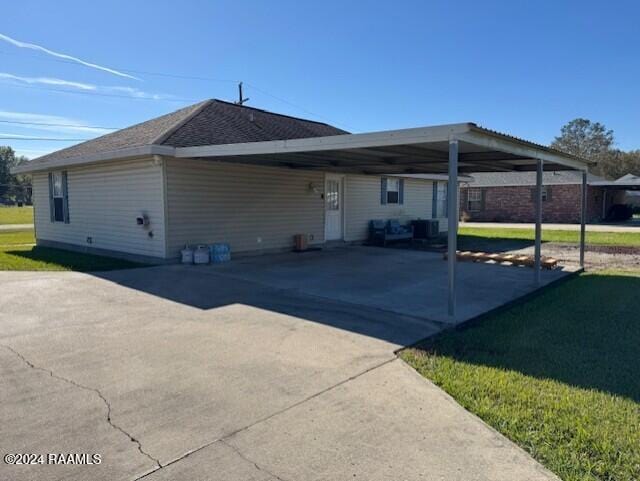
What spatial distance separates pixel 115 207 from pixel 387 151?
7101mm

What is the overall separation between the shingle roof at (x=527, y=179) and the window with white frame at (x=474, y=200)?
570 mm

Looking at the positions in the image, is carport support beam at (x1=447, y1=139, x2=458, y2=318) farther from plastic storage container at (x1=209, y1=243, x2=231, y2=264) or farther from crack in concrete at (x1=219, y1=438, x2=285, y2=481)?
plastic storage container at (x1=209, y1=243, x2=231, y2=264)

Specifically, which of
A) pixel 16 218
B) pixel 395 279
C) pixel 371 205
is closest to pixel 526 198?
pixel 371 205

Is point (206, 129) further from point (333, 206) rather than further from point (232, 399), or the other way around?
point (232, 399)

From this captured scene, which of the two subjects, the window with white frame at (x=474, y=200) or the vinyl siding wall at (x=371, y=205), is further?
the window with white frame at (x=474, y=200)

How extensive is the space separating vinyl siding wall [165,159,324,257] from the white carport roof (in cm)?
54

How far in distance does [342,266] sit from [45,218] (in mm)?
10473

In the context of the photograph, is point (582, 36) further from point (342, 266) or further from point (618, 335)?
point (618, 335)

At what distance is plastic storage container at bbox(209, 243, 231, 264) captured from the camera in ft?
34.5

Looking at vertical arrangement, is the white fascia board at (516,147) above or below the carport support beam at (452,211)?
above

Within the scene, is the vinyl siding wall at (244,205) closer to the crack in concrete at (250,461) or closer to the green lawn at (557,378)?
the green lawn at (557,378)

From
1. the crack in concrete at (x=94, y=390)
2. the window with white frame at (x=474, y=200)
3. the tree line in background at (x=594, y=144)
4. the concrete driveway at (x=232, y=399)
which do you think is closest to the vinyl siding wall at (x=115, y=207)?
the concrete driveway at (x=232, y=399)

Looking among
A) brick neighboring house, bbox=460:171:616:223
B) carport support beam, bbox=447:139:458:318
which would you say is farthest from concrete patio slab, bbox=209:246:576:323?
brick neighboring house, bbox=460:171:616:223

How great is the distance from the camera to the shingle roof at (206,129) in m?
10.6
